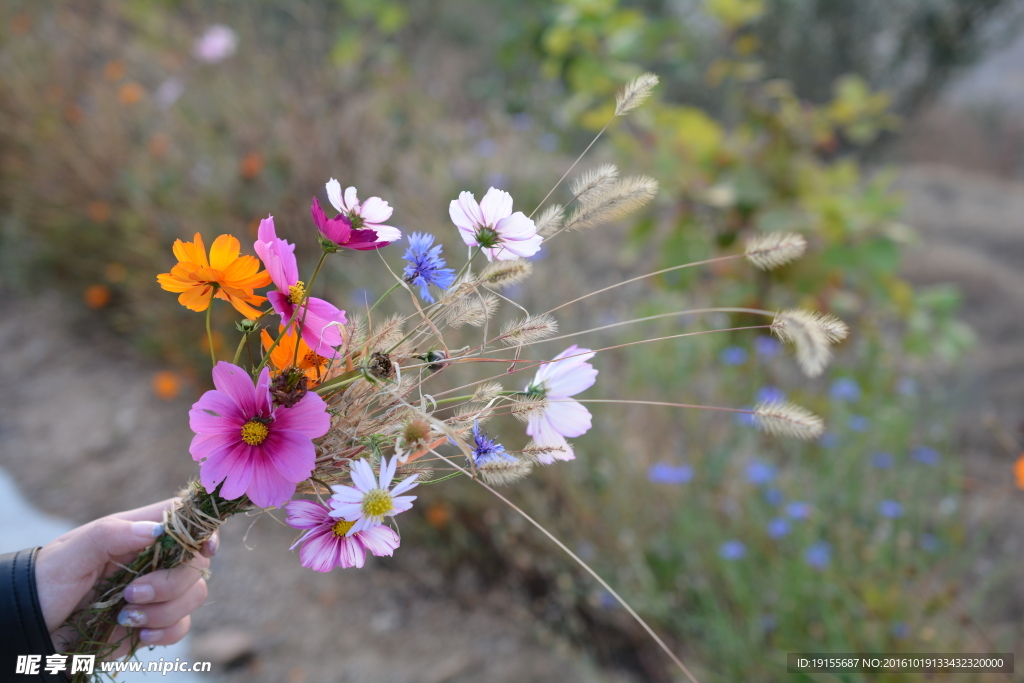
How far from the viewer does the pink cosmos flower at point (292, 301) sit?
0.59 m

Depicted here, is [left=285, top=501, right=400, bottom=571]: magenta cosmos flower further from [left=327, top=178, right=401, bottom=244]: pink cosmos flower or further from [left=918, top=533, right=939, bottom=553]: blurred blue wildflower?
[left=918, top=533, right=939, bottom=553]: blurred blue wildflower

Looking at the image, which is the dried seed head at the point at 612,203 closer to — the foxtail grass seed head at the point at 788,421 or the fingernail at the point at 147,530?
the foxtail grass seed head at the point at 788,421

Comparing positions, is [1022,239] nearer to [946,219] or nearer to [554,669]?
[946,219]

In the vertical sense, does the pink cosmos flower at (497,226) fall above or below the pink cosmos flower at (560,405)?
above

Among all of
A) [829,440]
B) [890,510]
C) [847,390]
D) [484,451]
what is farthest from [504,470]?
[847,390]

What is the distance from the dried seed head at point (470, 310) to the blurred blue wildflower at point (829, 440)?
1886 mm

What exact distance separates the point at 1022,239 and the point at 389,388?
5.45 m

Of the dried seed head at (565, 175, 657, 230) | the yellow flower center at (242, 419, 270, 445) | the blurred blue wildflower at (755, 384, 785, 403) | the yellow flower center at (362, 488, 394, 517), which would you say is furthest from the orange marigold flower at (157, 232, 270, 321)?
the blurred blue wildflower at (755, 384, 785, 403)

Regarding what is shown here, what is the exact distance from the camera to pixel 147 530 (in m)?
0.73

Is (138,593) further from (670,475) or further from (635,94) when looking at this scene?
(670,475)

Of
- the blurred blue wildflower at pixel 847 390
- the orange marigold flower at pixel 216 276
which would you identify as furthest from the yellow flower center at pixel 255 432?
the blurred blue wildflower at pixel 847 390

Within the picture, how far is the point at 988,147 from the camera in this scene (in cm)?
712

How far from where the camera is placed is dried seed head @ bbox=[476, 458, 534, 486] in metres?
0.59

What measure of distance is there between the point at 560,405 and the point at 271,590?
1785 mm
